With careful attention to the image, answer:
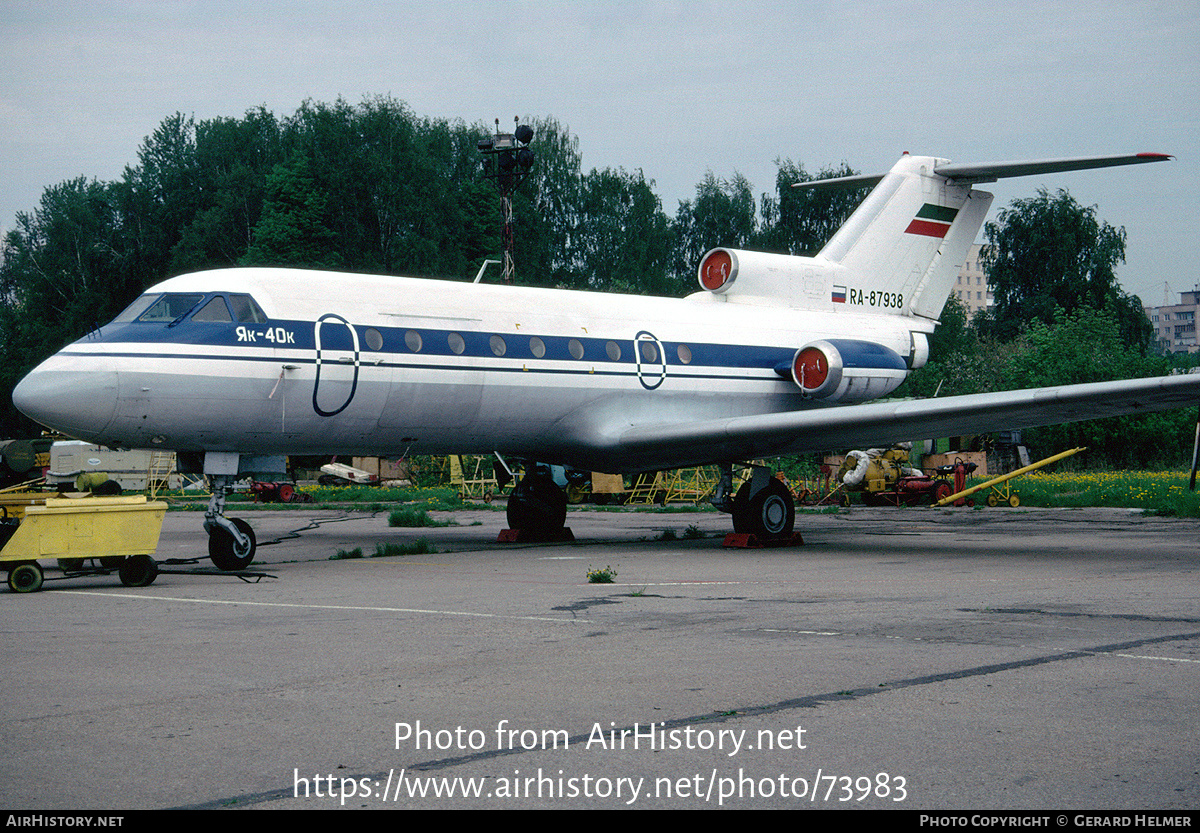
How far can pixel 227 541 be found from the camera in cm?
1335

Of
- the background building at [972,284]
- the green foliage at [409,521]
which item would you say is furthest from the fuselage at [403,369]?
the background building at [972,284]

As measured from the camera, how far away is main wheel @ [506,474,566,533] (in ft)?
61.9

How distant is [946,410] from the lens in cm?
1525

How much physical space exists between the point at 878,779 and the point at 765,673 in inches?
82.9

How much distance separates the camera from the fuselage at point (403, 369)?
13219 mm

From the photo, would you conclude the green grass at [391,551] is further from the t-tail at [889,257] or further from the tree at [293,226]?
the tree at [293,226]

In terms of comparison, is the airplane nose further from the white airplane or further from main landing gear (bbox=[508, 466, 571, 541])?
main landing gear (bbox=[508, 466, 571, 541])

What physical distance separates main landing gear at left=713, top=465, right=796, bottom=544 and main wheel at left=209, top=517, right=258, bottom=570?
7.19 m

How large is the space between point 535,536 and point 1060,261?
6100cm

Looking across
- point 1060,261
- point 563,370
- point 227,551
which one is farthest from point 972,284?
point 227,551

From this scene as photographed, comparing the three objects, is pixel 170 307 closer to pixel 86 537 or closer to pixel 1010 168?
pixel 86 537

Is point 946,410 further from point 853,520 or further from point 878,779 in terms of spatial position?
point 878,779

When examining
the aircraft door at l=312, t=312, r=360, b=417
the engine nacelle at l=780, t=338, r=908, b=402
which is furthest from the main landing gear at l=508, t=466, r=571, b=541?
the aircraft door at l=312, t=312, r=360, b=417
